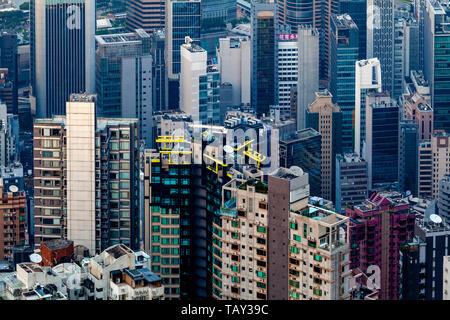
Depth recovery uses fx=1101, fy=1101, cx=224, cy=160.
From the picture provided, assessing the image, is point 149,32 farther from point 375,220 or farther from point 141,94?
point 375,220

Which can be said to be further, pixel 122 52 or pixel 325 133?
pixel 122 52

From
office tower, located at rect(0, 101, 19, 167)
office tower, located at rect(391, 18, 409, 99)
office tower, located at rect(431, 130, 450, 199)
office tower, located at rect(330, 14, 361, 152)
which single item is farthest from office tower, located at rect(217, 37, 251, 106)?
office tower, located at rect(431, 130, 450, 199)

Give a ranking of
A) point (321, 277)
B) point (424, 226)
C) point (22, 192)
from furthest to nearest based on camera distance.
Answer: point (22, 192) < point (424, 226) < point (321, 277)

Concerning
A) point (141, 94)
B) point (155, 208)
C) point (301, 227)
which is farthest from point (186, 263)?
point (141, 94)

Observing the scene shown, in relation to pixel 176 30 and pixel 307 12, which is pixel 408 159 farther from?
pixel 307 12

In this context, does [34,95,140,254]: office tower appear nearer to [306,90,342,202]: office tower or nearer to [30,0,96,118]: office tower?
[306,90,342,202]: office tower

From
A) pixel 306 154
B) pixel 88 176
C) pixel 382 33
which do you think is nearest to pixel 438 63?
pixel 382 33
